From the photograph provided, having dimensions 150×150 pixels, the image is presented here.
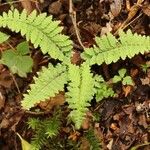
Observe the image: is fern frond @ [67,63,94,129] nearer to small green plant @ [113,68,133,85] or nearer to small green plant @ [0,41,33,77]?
small green plant @ [113,68,133,85]

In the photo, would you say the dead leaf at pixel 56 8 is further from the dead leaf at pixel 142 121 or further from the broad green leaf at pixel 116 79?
the dead leaf at pixel 142 121

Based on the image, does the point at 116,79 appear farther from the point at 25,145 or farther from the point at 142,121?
the point at 25,145

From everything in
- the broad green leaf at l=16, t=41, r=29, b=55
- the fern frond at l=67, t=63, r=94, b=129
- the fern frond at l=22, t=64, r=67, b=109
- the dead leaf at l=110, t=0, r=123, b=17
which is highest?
the broad green leaf at l=16, t=41, r=29, b=55

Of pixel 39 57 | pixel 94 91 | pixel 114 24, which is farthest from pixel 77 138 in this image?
pixel 114 24

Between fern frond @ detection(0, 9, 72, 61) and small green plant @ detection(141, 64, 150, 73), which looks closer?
fern frond @ detection(0, 9, 72, 61)

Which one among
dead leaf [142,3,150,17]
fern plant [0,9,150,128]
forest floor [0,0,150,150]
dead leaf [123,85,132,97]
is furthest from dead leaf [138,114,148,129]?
dead leaf [142,3,150,17]

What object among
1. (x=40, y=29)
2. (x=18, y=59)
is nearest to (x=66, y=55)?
(x=40, y=29)
